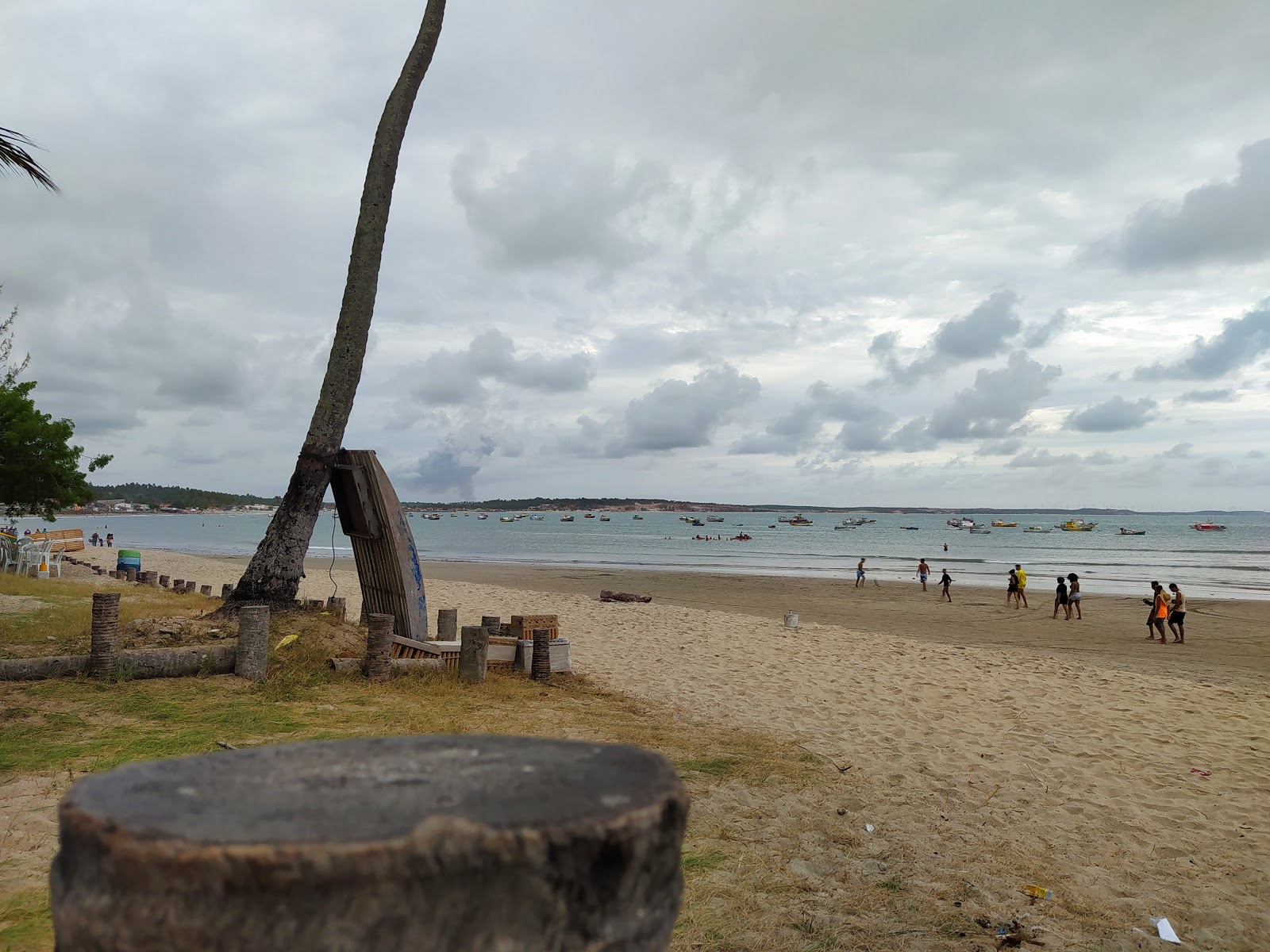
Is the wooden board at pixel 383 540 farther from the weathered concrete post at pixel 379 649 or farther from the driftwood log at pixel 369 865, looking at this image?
the driftwood log at pixel 369 865

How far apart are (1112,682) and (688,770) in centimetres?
917

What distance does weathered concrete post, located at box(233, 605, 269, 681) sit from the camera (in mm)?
9078

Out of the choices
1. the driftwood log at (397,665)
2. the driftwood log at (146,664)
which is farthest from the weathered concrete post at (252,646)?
the driftwood log at (397,665)

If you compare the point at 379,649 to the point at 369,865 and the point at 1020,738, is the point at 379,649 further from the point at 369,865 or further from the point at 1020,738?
the point at 369,865

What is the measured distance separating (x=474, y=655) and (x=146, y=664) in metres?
3.55

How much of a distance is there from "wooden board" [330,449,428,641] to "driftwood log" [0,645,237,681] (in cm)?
221

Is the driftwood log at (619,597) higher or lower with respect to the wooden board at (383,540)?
lower

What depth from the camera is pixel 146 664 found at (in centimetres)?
875

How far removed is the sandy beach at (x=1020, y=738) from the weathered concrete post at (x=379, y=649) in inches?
132

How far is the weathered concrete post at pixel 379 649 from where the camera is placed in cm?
955

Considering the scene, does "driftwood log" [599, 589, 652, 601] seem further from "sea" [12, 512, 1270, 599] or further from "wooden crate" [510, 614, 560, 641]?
"sea" [12, 512, 1270, 599]

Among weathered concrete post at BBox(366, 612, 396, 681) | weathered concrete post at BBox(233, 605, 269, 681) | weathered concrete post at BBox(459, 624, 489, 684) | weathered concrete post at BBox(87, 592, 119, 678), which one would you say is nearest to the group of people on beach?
weathered concrete post at BBox(459, 624, 489, 684)

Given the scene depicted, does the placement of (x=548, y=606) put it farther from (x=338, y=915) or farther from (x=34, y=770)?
(x=338, y=915)

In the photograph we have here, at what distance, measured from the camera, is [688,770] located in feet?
24.0
